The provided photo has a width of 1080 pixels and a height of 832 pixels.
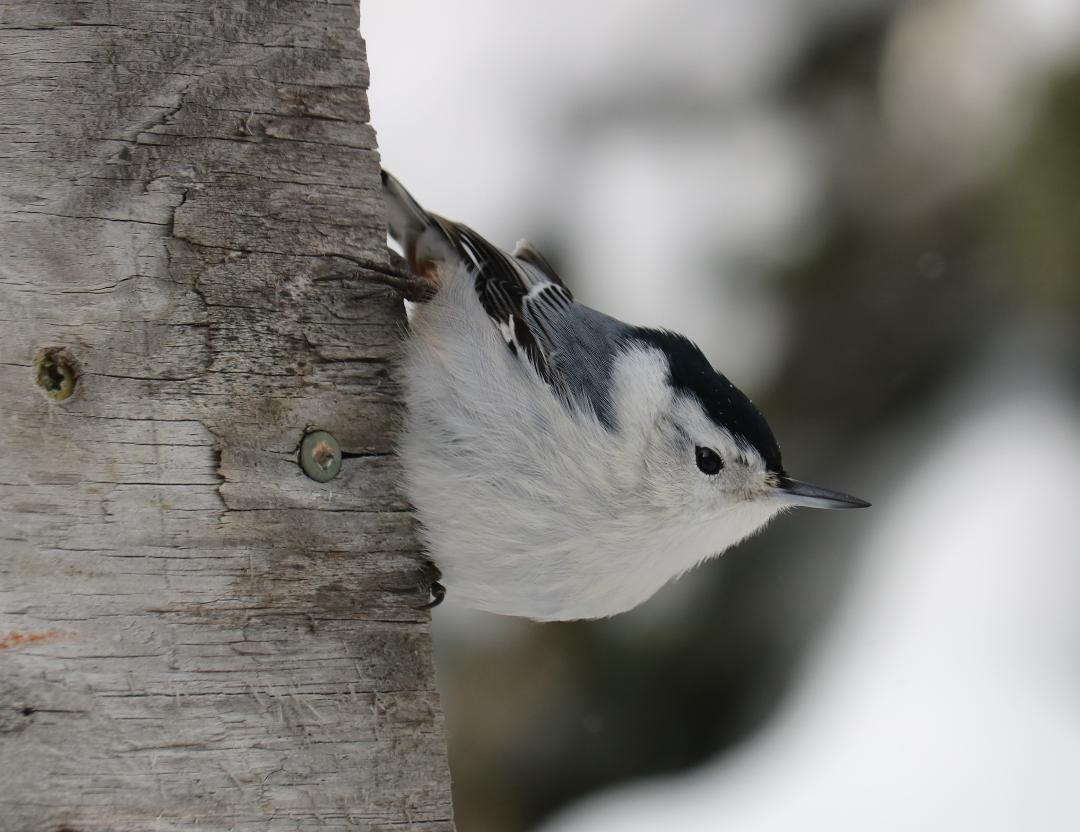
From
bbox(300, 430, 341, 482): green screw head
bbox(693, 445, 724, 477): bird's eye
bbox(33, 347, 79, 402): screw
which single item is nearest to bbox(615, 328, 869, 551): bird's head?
bbox(693, 445, 724, 477): bird's eye

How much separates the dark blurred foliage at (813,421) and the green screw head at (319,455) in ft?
5.50

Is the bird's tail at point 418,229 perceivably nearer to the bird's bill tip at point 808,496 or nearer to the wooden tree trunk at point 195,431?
the wooden tree trunk at point 195,431

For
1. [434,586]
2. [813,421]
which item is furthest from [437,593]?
[813,421]

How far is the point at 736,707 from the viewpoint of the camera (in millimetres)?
3260

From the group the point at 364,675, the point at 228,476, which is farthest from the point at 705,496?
the point at 228,476

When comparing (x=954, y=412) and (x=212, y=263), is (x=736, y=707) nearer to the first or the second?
(x=954, y=412)

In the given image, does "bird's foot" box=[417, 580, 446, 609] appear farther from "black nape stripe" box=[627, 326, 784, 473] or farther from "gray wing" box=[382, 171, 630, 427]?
"black nape stripe" box=[627, 326, 784, 473]

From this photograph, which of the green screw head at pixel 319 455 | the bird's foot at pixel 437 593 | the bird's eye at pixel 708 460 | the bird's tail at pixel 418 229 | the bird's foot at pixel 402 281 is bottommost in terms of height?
the bird's foot at pixel 437 593

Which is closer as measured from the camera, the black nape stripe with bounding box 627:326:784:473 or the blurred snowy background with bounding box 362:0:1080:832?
the black nape stripe with bounding box 627:326:784:473

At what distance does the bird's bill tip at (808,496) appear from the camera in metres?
1.93

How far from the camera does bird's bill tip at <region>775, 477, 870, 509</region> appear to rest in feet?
6.33

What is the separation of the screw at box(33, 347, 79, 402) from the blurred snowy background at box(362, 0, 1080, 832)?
1.82 metres

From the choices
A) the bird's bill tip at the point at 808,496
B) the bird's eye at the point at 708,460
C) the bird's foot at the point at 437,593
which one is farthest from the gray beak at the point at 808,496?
the bird's foot at the point at 437,593

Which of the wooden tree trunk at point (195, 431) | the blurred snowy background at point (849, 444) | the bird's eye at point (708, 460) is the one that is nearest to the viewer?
the wooden tree trunk at point (195, 431)
